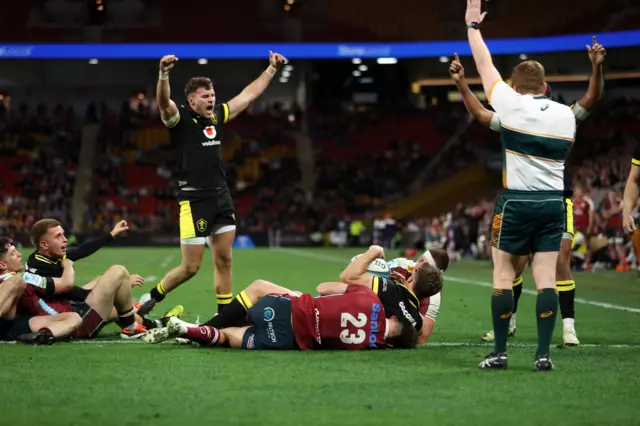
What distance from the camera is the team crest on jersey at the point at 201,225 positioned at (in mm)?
9859

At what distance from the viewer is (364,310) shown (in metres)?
8.13

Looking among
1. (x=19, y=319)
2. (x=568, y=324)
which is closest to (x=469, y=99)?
(x=568, y=324)

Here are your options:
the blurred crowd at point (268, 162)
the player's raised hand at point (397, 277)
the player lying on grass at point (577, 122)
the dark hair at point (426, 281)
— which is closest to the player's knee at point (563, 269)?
the player lying on grass at point (577, 122)

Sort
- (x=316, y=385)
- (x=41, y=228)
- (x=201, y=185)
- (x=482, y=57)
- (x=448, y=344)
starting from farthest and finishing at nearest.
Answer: (x=201, y=185) → (x=448, y=344) → (x=41, y=228) → (x=482, y=57) → (x=316, y=385)

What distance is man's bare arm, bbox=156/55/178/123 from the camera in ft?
29.7

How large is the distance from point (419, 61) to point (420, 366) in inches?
1600

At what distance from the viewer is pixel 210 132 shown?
32.8 feet

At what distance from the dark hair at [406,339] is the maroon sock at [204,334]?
1.42 m

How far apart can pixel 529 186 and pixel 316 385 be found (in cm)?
207

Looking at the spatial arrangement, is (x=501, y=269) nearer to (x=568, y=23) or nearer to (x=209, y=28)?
(x=568, y=23)

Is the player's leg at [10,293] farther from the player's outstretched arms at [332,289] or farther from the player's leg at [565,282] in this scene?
the player's leg at [565,282]

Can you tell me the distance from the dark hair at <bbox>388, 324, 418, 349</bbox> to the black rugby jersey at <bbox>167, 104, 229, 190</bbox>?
8.02 ft

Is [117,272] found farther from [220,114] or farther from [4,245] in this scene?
[220,114]

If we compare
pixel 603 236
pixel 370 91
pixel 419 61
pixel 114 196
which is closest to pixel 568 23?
pixel 419 61
